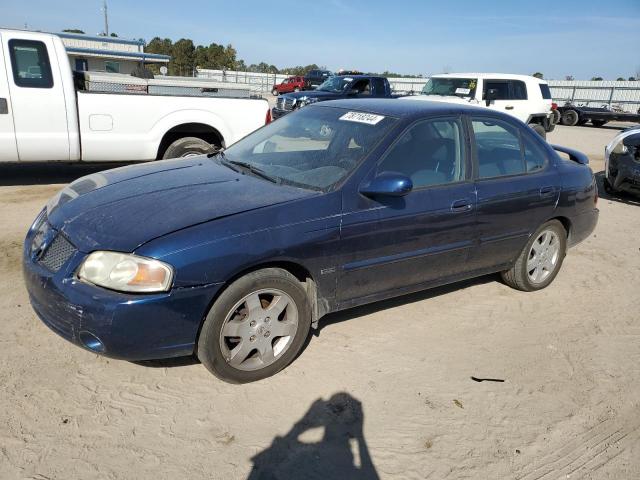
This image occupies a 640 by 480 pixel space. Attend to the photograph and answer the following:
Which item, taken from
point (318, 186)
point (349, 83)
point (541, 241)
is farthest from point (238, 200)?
point (349, 83)

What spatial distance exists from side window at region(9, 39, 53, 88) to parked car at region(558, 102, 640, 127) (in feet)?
77.4

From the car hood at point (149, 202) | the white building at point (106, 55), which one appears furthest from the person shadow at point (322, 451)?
the white building at point (106, 55)

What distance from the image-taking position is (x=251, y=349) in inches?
121

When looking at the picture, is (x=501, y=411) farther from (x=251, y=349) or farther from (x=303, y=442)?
(x=251, y=349)

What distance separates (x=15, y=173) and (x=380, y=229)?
6.97m

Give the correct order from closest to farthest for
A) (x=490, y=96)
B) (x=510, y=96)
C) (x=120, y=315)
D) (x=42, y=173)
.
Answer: (x=120, y=315)
(x=42, y=173)
(x=490, y=96)
(x=510, y=96)

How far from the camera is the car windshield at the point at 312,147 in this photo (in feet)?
11.4

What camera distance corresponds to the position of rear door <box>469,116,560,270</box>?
403cm

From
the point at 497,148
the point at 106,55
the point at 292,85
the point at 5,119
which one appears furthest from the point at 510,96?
the point at 292,85

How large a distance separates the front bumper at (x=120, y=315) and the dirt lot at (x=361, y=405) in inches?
14.5

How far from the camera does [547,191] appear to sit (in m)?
4.43

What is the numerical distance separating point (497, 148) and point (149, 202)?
2.74 metres

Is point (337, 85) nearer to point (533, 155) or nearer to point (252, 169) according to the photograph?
point (533, 155)

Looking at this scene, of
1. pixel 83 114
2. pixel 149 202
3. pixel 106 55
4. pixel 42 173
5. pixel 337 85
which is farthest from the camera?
pixel 337 85
